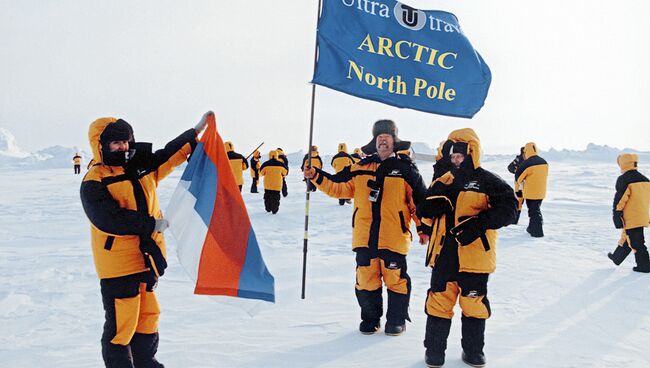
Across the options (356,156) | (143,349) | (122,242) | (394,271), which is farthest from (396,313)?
(356,156)

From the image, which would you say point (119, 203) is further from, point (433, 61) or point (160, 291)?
point (433, 61)

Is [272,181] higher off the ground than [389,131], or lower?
lower

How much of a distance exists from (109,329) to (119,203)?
87cm

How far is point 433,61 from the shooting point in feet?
16.6

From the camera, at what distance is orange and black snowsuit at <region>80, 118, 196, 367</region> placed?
9.92ft

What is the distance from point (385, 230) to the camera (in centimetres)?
438

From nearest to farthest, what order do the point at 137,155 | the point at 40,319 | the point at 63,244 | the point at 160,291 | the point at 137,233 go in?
the point at 137,233 → the point at 137,155 → the point at 40,319 → the point at 160,291 → the point at 63,244

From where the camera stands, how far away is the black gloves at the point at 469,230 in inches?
141

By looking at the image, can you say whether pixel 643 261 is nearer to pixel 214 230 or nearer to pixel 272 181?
pixel 214 230

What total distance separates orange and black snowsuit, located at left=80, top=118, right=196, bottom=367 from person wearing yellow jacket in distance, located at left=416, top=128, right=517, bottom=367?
2186 millimetres

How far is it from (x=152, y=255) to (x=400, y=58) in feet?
10.8

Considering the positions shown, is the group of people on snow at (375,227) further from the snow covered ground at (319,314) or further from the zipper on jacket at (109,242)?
the snow covered ground at (319,314)

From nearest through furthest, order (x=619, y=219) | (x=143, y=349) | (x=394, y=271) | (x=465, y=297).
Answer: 1. (x=143, y=349)
2. (x=465, y=297)
3. (x=394, y=271)
4. (x=619, y=219)

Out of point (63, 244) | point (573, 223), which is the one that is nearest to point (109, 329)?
point (63, 244)
